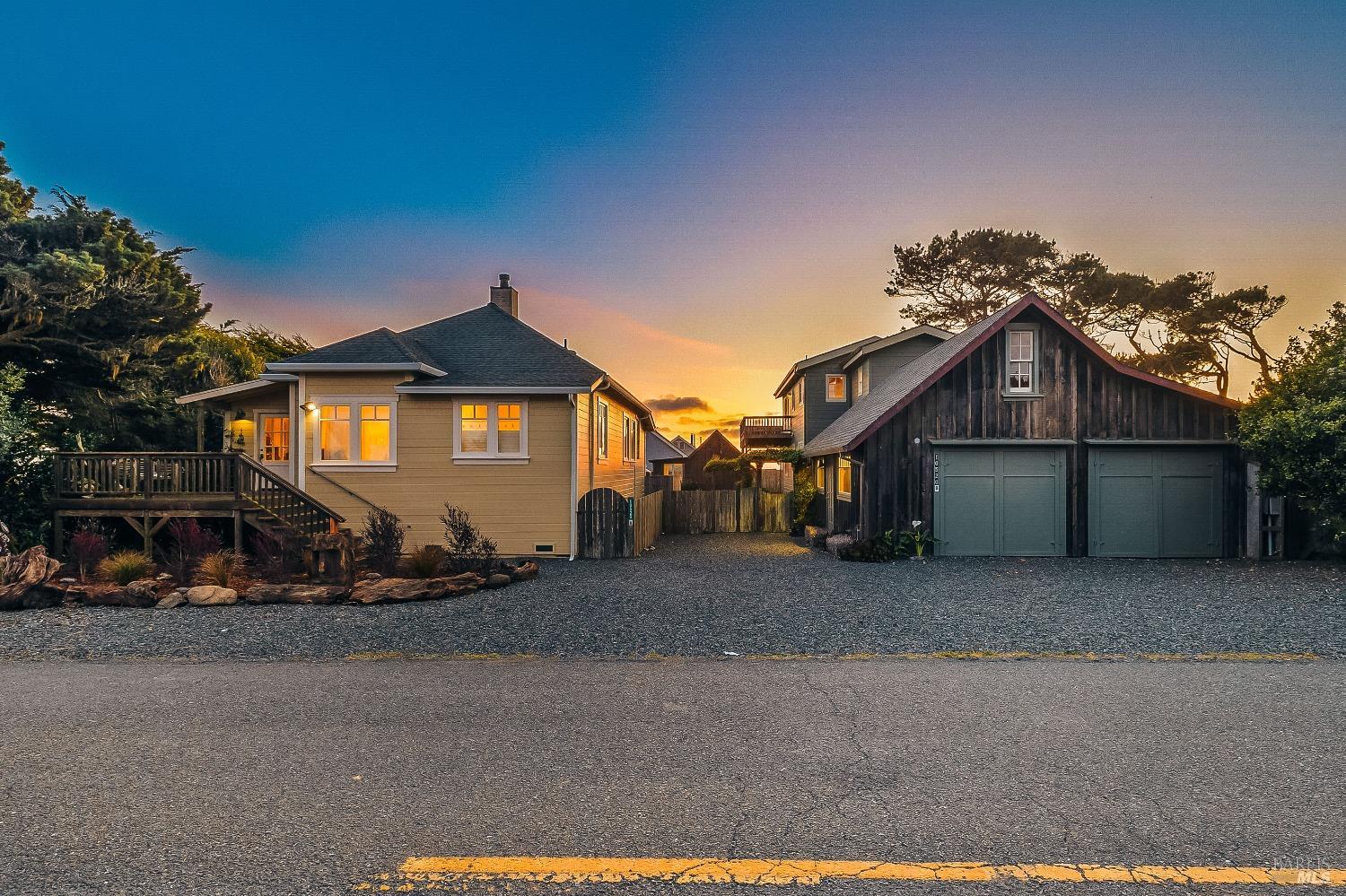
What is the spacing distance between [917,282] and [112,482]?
35650 mm

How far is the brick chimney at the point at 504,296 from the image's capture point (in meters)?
19.5

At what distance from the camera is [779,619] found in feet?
→ 27.2

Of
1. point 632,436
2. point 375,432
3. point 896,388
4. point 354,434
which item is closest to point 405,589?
point 375,432

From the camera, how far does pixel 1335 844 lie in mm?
2938

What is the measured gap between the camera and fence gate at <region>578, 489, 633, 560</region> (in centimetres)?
1488

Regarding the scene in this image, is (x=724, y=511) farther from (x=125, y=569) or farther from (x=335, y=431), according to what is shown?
(x=125, y=569)

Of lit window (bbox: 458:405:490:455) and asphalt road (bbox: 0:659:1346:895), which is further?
lit window (bbox: 458:405:490:455)

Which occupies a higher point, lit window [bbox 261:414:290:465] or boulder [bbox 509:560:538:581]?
lit window [bbox 261:414:290:465]

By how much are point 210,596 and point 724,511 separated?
16540 mm

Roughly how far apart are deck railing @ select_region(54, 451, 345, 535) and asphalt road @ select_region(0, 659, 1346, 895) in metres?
8.08

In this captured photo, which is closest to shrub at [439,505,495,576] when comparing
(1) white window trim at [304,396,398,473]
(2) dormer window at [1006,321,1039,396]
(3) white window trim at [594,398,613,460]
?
(1) white window trim at [304,396,398,473]

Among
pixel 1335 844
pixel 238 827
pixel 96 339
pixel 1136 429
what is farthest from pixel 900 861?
pixel 96 339

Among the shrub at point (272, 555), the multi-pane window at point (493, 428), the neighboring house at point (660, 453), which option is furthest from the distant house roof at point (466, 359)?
the neighboring house at point (660, 453)

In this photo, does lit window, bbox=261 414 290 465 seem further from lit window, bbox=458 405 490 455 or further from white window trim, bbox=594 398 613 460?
white window trim, bbox=594 398 613 460
